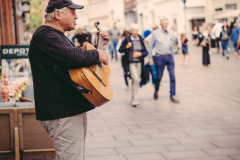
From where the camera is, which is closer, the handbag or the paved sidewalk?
the paved sidewalk

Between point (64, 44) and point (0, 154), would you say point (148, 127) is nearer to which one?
point (0, 154)

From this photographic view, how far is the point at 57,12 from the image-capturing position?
2861 millimetres

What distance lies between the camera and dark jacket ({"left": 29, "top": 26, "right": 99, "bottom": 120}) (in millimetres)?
2723

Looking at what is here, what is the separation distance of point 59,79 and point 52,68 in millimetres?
93

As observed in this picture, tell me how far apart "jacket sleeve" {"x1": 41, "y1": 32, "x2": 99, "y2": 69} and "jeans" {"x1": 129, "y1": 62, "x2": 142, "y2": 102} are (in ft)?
19.5

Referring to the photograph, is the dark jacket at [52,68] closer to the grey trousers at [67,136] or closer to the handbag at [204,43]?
the grey trousers at [67,136]

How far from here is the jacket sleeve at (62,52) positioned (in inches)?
107

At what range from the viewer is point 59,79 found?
2803 mm

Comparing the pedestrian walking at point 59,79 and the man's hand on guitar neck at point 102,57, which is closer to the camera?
the pedestrian walking at point 59,79

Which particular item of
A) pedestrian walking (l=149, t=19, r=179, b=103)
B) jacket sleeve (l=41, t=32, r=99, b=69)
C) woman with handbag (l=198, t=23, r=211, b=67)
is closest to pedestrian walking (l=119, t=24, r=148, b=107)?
pedestrian walking (l=149, t=19, r=179, b=103)

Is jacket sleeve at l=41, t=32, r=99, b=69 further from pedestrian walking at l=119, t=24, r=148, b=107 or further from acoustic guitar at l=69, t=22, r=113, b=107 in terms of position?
pedestrian walking at l=119, t=24, r=148, b=107

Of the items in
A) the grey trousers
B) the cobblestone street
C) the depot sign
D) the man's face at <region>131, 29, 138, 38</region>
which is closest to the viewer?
the grey trousers

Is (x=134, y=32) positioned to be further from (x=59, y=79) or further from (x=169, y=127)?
(x=59, y=79)

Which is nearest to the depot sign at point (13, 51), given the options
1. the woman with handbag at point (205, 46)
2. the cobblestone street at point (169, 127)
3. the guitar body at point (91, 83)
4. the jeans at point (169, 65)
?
the cobblestone street at point (169, 127)
